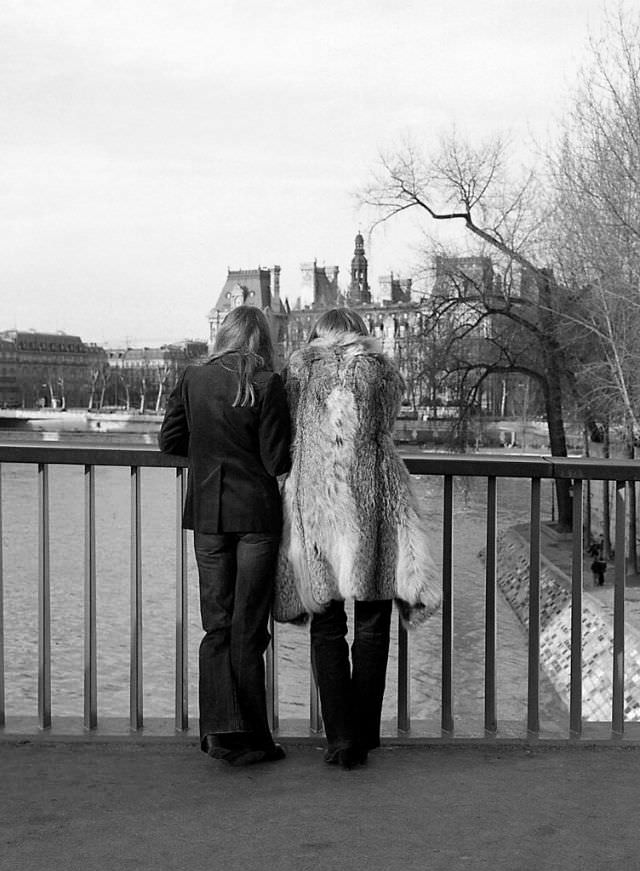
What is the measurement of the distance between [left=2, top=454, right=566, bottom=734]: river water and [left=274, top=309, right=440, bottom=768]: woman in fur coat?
8344 millimetres

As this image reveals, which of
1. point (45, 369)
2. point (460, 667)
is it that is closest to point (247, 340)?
point (460, 667)

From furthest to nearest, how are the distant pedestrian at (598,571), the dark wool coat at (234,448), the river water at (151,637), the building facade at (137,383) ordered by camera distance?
1. the building facade at (137,383)
2. the distant pedestrian at (598,571)
3. the river water at (151,637)
4. the dark wool coat at (234,448)

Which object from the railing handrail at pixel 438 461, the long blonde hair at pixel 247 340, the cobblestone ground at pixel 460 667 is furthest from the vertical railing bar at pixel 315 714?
the cobblestone ground at pixel 460 667

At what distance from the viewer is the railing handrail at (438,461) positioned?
4.29 meters

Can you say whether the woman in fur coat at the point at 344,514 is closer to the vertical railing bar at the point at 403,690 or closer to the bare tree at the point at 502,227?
the vertical railing bar at the point at 403,690

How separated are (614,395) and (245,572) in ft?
73.5

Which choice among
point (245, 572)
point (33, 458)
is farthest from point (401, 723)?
point (33, 458)

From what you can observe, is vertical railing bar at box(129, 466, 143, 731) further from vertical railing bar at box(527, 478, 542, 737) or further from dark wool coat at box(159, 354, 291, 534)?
A: vertical railing bar at box(527, 478, 542, 737)

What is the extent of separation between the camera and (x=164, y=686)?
18.5 meters

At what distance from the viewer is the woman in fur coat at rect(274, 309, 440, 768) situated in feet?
13.2

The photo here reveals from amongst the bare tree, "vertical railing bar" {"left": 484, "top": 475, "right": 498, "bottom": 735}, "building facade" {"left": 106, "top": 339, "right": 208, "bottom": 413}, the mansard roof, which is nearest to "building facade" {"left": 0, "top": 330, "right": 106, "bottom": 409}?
"building facade" {"left": 106, "top": 339, "right": 208, "bottom": 413}

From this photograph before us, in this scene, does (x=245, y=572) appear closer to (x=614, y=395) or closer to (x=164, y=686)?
(x=164, y=686)

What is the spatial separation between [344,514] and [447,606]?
2.13ft

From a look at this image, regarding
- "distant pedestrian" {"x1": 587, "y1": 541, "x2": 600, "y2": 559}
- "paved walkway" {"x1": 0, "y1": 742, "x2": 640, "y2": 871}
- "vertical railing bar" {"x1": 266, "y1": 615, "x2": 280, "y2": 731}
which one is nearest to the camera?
"paved walkway" {"x1": 0, "y1": 742, "x2": 640, "y2": 871}
